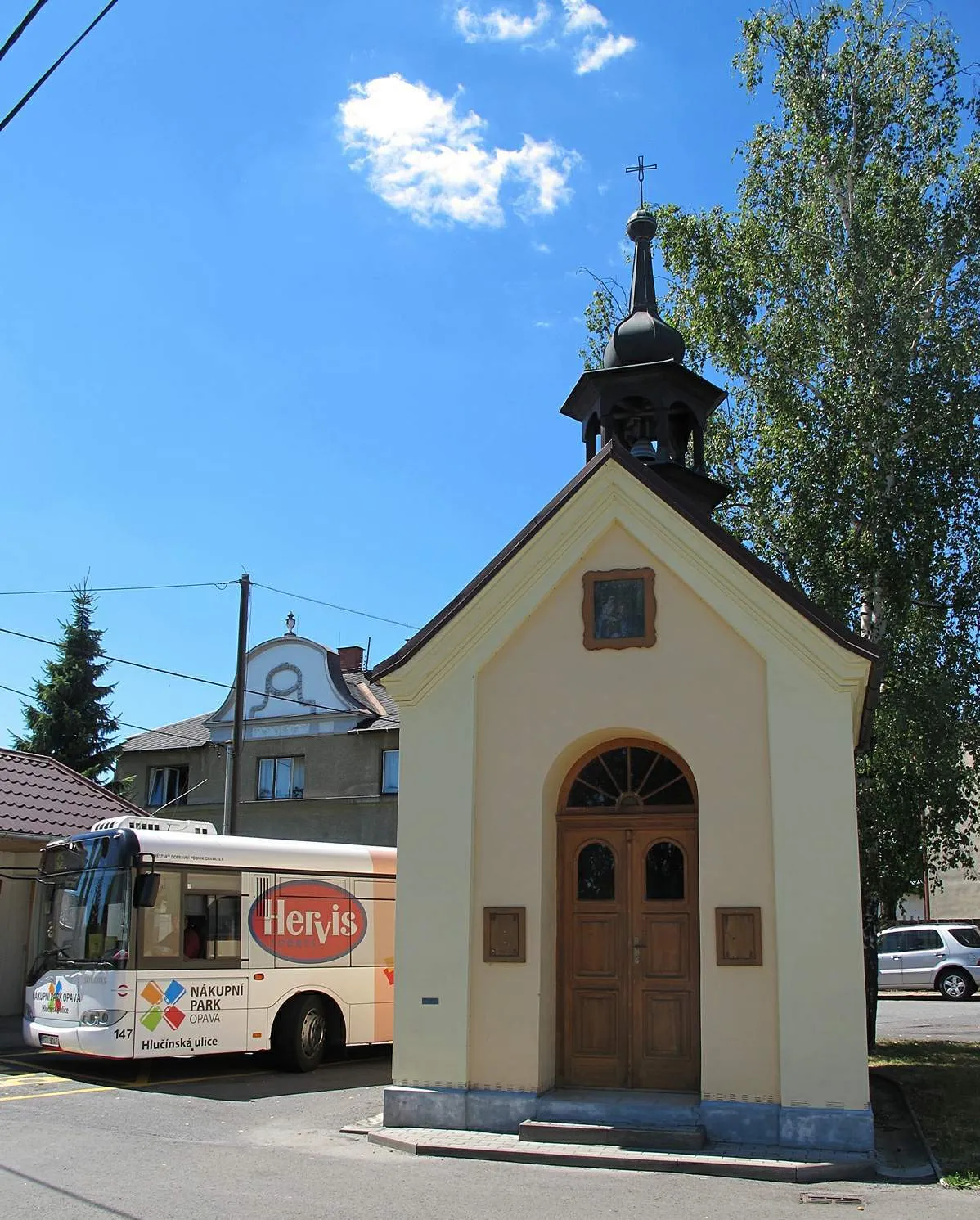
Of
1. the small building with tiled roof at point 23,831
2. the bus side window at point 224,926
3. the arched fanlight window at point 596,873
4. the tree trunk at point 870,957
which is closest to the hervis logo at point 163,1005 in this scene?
the bus side window at point 224,926

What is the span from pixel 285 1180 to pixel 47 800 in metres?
12.6

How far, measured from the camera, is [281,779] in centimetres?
3238

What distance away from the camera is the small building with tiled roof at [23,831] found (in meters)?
18.3

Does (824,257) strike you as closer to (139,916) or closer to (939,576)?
(939,576)

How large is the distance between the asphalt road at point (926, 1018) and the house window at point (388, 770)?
13089 millimetres

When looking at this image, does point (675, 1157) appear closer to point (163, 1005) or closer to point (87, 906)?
point (163, 1005)

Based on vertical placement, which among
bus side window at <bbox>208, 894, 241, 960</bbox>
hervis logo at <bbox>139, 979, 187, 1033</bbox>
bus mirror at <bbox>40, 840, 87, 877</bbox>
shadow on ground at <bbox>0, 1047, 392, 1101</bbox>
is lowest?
shadow on ground at <bbox>0, 1047, 392, 1101</bbox>

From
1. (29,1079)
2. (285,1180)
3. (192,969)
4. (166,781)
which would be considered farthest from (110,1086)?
(166,781)

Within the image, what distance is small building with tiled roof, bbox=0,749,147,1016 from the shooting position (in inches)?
722

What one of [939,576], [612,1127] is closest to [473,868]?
[612,1127]

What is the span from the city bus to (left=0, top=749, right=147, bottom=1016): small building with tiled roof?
4.18 m

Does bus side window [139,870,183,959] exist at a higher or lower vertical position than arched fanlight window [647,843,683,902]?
lower

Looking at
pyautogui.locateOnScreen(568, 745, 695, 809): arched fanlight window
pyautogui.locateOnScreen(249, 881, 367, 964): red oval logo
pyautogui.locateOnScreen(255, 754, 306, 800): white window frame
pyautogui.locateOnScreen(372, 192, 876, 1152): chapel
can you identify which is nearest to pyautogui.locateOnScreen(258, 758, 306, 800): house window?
pyautogui.locateOnScreen(255, 754, 306, 800): white window frame

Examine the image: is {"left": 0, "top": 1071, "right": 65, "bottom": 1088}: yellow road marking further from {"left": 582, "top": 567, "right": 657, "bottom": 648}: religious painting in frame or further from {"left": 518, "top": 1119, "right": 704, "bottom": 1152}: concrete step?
{"left": 582, "top": 567, "right": 657, "bottom": 648}: religious painting in frame
